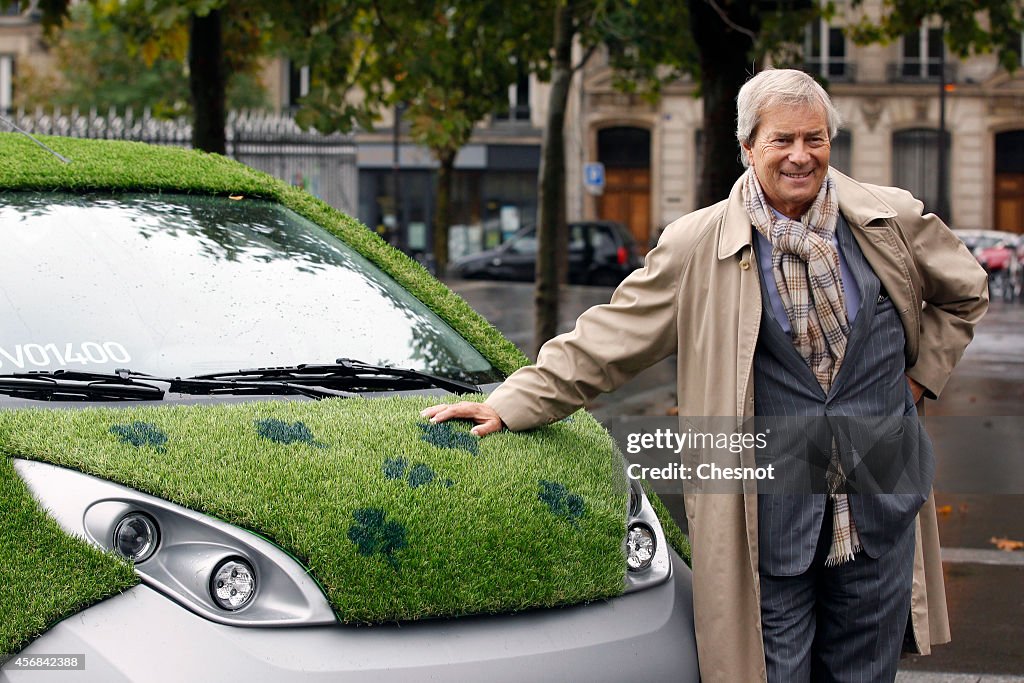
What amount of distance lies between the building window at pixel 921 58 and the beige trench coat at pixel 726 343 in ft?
132

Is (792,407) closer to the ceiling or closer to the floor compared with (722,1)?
closer to the floor

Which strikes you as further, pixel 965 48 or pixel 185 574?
pixel 965 48

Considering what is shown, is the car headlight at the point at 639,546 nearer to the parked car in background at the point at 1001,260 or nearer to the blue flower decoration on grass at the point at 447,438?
the blue flower decoration on grass at the point at 447,438

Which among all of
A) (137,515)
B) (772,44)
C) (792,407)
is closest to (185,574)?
(137,515)

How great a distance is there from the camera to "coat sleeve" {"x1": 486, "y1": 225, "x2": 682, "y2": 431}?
10.4ft

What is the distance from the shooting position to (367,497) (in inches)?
109

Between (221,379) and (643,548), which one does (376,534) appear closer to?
(643,548)

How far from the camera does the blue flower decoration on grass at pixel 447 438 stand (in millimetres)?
3059

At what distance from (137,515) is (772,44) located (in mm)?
11724

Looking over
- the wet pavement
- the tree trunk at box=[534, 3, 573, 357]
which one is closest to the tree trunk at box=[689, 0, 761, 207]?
the wet pavement

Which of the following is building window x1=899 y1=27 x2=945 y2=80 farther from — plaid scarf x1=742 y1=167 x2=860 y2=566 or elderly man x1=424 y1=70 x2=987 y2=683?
plaid scarf x1=742 y1=167 x2=860 y2=566

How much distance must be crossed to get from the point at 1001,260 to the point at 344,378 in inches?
1081

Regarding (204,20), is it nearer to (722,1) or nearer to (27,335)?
(722,1)

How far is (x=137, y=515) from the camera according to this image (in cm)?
269
